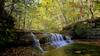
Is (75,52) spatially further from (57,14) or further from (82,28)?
(57,14)

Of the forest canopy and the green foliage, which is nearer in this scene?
the green foliage

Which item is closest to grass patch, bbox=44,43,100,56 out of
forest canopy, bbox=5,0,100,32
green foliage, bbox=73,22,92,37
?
green foliage, bbox=73,22,92,37

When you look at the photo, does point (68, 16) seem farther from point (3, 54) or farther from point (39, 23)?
point (3, 54)

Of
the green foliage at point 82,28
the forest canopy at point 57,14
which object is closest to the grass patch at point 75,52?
the green foliage at point 82,28

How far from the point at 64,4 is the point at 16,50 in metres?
24.6

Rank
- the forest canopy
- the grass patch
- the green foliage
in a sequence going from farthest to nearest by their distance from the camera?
the forest canopy
the green foliage
the grass patch

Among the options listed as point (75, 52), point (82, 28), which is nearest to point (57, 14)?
point (82, 28)

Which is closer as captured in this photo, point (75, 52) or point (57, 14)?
point (75, 52)

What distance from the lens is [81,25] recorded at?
24.8m

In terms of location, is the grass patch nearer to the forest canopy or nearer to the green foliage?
the green foliage

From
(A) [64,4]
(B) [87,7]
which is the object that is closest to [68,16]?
(A) [64,4]

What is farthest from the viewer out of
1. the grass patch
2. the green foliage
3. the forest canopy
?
the forest canopy

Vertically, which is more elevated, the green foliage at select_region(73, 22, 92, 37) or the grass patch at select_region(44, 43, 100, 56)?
the grass patch at select_region(44, 43, 100, 56)

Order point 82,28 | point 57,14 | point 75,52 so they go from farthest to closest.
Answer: point 57,14, point 82,28, point 75,52
